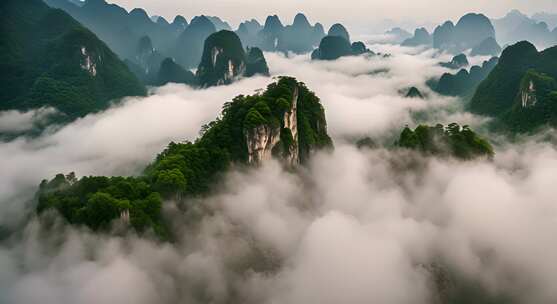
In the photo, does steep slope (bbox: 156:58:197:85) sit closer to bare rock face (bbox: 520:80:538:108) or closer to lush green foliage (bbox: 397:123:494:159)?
lush green foliage (bbox: 397:123:494:159)

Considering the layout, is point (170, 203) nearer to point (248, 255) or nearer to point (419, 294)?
point (248, 255)

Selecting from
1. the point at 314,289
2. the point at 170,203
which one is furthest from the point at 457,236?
the point at 170,203

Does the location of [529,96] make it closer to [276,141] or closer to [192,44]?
[276,141]

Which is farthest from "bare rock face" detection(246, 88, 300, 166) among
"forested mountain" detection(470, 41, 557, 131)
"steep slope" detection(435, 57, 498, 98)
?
"steep slope" detection(435, 57, 498, 98)

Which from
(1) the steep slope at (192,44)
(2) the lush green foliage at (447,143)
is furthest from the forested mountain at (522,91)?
(1) the steep slope at (192,44)

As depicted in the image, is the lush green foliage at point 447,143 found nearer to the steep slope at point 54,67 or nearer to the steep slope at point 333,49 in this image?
the steep slope at point 54,67
